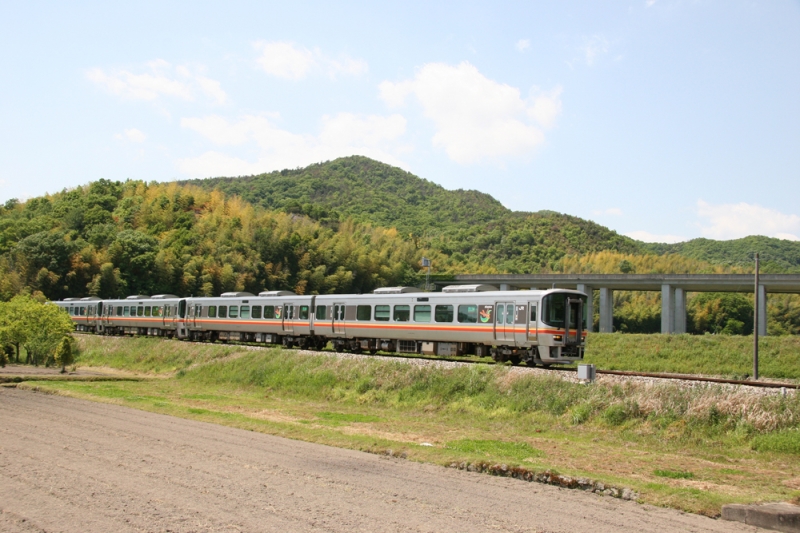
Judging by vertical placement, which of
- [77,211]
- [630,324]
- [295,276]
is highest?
[77,211]

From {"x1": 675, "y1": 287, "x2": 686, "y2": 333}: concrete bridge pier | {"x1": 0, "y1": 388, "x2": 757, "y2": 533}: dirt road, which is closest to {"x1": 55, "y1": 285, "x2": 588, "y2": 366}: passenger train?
{"x1": 0, "y1": 388, "x2": 757, "y2": 533}: dirt road

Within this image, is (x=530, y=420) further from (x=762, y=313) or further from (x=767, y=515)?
(x=762, y=313)

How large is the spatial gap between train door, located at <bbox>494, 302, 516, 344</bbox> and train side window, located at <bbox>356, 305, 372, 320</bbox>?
710 cm

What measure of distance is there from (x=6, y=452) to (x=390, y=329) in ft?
56.2

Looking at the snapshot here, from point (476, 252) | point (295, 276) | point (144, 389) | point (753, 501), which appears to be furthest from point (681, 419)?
point (476, 252)

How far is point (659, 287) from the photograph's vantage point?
67812 millimetres

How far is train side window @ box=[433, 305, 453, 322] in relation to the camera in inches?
1009

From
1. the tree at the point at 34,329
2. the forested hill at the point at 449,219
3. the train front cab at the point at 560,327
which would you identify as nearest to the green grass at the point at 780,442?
the train front cab at the point at 560,327

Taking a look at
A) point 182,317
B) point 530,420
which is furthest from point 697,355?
point 182,317

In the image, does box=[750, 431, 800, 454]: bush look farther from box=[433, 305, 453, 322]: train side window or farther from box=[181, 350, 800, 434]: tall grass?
box=[433, 305, 453, 322]: train side window

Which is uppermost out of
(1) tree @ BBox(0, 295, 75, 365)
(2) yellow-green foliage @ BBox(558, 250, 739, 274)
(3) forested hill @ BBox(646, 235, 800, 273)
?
(3) forested hill @ BBox(646, 235, 800, 273)

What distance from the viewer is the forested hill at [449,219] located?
414 ft

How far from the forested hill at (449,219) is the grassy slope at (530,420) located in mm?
84733

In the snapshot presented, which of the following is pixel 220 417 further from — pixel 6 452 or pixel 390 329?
pixel 390 329
